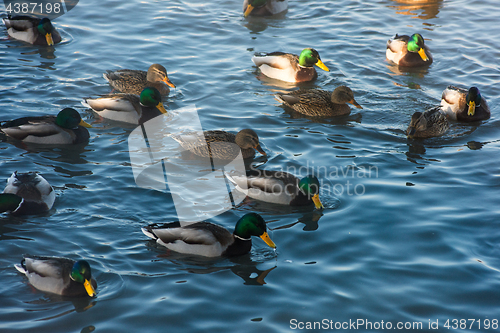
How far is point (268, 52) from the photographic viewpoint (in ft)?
43.2

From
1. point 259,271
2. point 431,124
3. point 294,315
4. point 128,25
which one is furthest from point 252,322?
point 128,25

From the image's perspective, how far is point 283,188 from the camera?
752cm

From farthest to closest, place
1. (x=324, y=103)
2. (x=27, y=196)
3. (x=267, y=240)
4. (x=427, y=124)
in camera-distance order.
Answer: (x=324, y=103)
(x=427, y=124)
(x=27, y=196)
(x=267, y=240)

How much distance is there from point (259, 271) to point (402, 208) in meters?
2.46

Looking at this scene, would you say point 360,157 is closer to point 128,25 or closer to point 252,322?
point 252,322

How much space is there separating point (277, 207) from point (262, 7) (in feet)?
30.7

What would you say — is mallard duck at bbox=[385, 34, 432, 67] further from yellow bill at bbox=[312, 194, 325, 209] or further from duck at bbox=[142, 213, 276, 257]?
duck at bbox=[142, 213, 276, 257]

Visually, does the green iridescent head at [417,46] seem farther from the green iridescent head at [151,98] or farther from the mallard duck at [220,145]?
the green iridescent head at [151,98]

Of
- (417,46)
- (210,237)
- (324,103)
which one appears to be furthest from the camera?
(417,46)

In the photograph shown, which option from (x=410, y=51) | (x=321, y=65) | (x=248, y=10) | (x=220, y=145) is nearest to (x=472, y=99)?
(x=410, y=51)

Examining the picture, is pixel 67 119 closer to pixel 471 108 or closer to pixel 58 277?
pixel 58 277

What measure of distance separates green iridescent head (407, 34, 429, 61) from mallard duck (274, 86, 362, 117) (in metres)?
2.98

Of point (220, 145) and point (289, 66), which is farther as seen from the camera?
point (289, 66)

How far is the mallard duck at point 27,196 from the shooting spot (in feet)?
22.3
